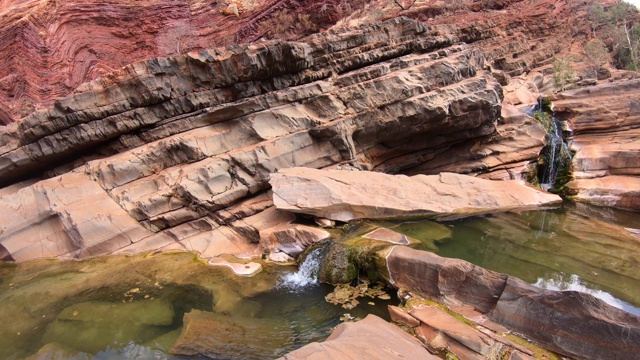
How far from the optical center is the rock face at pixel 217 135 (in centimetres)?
1177

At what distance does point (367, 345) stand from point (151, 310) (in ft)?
17.3

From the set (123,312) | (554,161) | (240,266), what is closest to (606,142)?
(554,161)

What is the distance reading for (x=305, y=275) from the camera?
9.75 m

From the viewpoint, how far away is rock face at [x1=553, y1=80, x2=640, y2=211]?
14086mm

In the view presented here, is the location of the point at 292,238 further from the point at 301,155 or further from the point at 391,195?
the point at 301,155

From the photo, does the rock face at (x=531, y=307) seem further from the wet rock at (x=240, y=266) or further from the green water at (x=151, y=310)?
the wet rock at (x=240, y=266)

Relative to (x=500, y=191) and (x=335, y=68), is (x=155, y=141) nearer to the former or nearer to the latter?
(x=335, y=68)

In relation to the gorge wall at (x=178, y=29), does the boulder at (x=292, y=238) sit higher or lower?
lower

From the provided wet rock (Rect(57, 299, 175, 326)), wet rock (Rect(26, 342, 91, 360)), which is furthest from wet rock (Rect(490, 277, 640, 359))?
wet rock (Rect(26, 342, 91, 360))

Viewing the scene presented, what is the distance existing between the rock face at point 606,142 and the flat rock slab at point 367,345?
11.8 meters

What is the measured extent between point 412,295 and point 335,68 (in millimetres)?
10383

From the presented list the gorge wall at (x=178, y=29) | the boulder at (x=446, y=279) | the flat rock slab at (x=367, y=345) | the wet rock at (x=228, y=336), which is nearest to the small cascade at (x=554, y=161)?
the gorge wall at (x=178, y=29)

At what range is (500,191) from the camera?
13.6 m

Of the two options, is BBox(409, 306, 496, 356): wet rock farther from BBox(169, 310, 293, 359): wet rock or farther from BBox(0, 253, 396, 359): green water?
BBox(169, 310, 293, 359): wet rock
